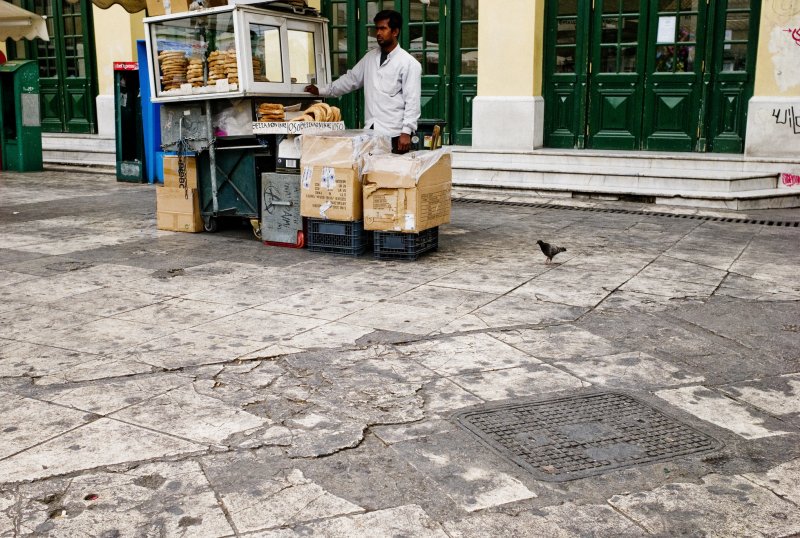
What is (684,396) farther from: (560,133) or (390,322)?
(560,133)

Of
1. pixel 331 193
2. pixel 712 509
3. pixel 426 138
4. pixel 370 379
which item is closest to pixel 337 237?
pixel 331 193

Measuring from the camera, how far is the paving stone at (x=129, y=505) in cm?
281

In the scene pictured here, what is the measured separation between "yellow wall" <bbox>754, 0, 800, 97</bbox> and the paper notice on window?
3.71 ft

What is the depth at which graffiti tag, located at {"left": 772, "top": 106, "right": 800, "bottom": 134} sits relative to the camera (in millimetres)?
10625

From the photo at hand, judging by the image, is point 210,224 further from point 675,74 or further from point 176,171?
point 675,74

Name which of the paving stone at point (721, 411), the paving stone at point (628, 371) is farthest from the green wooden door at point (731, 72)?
the paving stone at point (721, 411)

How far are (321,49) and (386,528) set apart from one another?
664 centimetres

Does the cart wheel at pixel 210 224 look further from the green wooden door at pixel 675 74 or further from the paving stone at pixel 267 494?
the green wooden door at pixel 675 74

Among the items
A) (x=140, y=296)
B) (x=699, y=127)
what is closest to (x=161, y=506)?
(x=140, y=296)

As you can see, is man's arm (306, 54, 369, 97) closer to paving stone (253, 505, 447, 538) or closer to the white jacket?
the white jacket

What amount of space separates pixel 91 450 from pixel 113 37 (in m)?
13.2

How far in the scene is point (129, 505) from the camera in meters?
2.96

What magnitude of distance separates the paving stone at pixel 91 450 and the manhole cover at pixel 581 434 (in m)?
1.29

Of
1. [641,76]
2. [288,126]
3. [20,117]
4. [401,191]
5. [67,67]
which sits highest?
[67,67]
